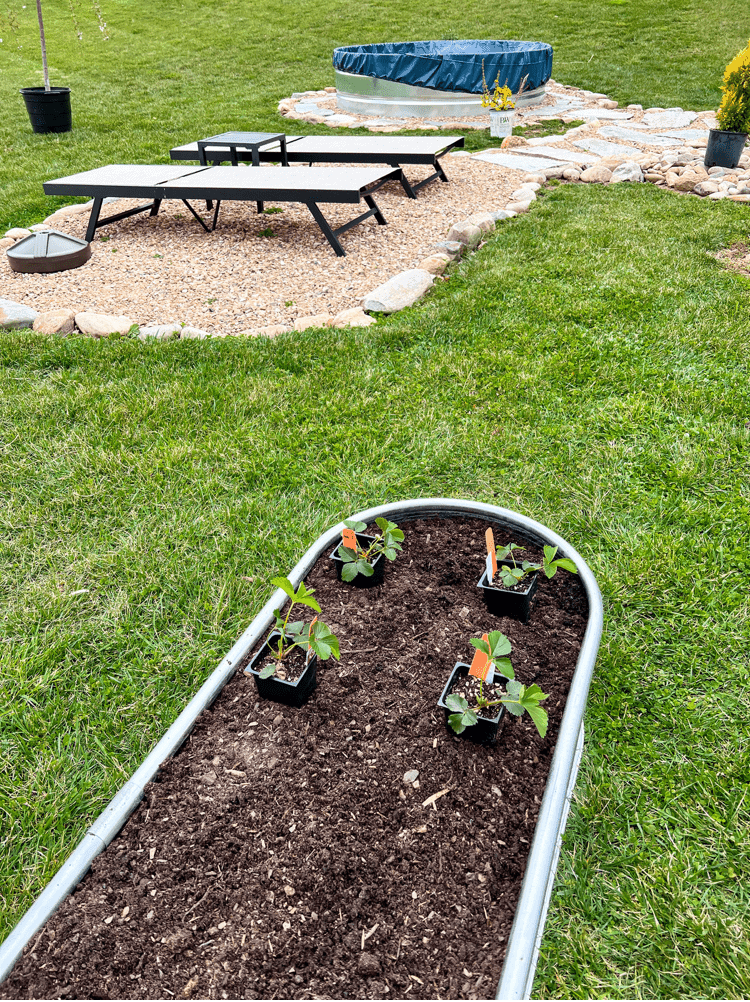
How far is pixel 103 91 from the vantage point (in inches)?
435

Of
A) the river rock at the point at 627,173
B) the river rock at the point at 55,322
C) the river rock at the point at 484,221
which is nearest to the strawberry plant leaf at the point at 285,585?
the river rock at the point at 55,322

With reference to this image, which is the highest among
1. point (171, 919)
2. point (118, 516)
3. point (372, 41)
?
point (372, 41)

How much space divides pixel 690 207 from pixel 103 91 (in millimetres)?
9546

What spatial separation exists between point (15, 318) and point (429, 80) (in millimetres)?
7128

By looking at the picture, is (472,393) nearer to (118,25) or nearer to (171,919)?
(171,919)

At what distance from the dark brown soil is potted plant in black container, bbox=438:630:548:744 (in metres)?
0.06

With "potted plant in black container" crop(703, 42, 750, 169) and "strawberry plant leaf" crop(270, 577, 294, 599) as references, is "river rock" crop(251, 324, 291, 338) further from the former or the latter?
"potted plant in black container" crop(703, 42, 750, 169)

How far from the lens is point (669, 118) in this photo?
8953 millimetres

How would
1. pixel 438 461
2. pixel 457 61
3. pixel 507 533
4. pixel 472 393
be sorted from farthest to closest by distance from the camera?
pixel 457 61
pixel 472 393
pixel 438 461
pixel 507 533

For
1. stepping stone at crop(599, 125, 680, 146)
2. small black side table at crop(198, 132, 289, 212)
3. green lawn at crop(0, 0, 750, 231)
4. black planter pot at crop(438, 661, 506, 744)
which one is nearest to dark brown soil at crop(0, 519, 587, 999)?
black planter pot at crop(438, 661, 506, 744)

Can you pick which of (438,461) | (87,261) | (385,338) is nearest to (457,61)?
(87,261)

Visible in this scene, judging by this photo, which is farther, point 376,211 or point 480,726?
point 376,211

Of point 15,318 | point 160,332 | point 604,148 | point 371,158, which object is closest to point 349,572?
point 160,332

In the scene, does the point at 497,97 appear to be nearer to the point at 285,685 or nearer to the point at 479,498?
the point at 479,498
